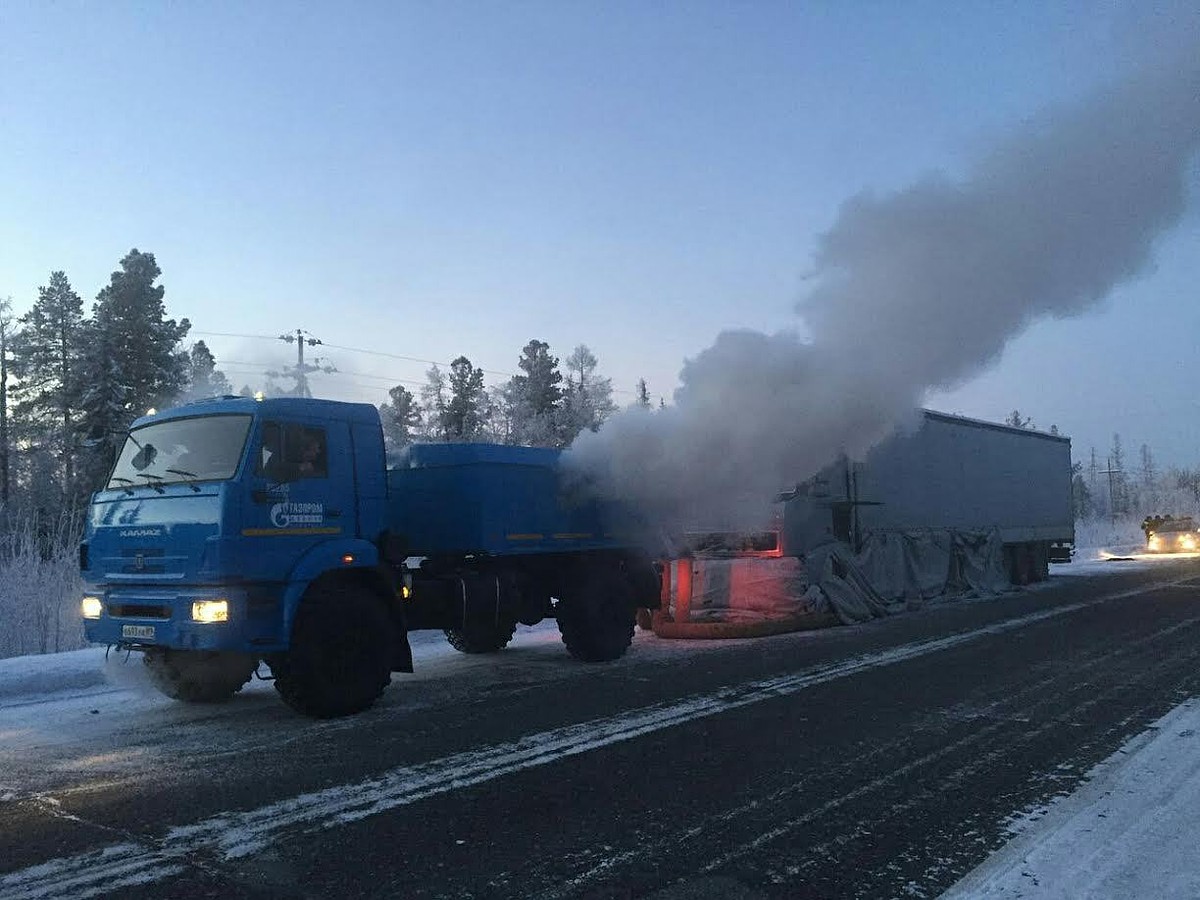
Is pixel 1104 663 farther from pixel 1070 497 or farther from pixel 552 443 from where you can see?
pixel 552 443

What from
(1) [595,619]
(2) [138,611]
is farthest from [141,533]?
(1) [595,619]

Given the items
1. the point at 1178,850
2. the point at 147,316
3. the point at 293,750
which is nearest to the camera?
the point at 1178,850

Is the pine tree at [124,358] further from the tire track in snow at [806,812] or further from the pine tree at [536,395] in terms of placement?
the tire track in snow at [806,812]

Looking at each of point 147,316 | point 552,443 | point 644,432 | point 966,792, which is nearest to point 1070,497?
point 644,432

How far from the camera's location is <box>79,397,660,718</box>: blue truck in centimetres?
764

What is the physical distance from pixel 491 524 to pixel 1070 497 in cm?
2380

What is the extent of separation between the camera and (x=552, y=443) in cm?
5272

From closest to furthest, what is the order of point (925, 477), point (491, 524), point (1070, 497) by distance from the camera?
point (491, 524)
point (925, 477)
point (1070, 497)

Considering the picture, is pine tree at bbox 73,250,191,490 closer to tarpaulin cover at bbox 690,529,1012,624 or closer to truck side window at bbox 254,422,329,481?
tarpaulin cover at bbox 690,529,1012,624

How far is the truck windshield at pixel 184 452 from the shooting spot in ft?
26.2

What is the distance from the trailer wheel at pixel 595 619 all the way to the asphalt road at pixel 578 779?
31.1 inches

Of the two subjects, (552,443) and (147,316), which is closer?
(147,316)

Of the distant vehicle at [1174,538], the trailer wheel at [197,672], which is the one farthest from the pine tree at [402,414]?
the trailer wheel at [197,672]

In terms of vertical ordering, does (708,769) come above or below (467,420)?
below
